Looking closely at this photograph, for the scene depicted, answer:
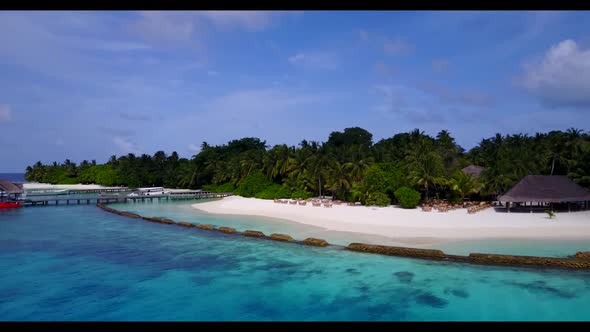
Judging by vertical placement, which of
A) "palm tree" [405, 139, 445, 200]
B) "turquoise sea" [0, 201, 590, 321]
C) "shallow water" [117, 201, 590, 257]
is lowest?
"turquoise sea" [0, 201, 590, 321]

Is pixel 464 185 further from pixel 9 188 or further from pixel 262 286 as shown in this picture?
pixel 9 188

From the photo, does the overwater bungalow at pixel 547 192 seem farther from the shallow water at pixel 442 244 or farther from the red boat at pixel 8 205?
the red boat at pixel 8 205

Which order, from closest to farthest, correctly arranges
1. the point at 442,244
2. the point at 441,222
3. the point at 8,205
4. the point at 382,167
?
the point at 442,244, the point at 441,222, the point at 382,167, the point at 8,205

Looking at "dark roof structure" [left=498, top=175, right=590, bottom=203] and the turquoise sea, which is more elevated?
"dark roof structure" [left=498, top=175, right=590, bottom=203]

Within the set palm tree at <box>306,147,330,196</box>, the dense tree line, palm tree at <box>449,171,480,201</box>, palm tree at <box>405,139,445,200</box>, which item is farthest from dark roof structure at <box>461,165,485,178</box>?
palm tree at <box>306,147,330,196</box>

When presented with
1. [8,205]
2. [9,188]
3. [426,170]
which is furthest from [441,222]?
[9,188]

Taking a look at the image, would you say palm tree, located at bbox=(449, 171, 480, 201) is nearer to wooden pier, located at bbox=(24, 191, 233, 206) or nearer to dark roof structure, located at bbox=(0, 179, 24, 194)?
wooden pier, located at bbox=(24, 191, 233, 206)
